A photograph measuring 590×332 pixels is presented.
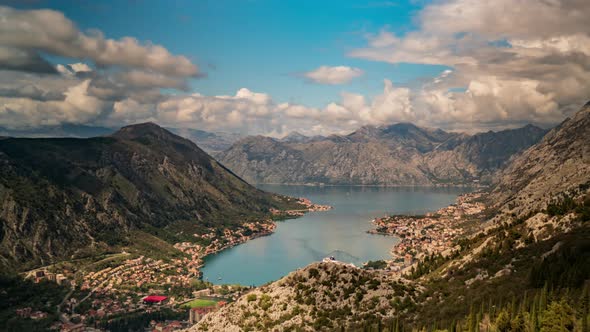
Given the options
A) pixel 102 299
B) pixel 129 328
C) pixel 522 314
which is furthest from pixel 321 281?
pixel 102 299

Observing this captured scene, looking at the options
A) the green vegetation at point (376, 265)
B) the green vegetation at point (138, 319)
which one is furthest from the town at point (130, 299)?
the green vegetation at point (376, 265)

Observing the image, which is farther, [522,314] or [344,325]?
[344,325]

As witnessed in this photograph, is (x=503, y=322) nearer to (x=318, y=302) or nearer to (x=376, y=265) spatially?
(x=318, y=302)

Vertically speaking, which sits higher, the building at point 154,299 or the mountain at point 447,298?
the mountain at point 447,298

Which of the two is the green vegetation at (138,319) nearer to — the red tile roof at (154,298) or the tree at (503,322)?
the red tile roof at (154,298)

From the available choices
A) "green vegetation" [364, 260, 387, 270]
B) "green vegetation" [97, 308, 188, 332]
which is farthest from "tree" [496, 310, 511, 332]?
"green vegetation" [364, 260, 387, 270]

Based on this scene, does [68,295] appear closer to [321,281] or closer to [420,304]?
[321,281]

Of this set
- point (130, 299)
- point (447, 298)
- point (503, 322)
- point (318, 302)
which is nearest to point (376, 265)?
point (130, 299)

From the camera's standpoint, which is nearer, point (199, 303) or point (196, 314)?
point (196, 314)
